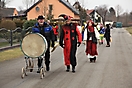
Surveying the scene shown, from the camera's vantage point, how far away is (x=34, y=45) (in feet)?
34.4

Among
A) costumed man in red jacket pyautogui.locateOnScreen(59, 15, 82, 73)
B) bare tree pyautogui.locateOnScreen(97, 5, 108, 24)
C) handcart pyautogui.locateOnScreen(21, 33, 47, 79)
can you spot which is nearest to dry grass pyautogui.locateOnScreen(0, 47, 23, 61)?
costumed man in red jacket pyautogui.locateOnScreen(59, 15, 82, 73)

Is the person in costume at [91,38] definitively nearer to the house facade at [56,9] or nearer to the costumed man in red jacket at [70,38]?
the costumed man in red jacket at [70,38]

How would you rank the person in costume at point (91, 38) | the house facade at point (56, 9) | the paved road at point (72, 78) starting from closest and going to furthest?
1. the paved road at point (72, 78)
2. the person in costume at point (91, 38)
3. the house facade at point (56, 9)

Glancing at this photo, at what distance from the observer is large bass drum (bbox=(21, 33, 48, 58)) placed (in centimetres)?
1042

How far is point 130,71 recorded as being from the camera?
40.2 ft

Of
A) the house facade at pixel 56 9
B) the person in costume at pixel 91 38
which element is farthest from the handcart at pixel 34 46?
the house facade at pixel 56 9

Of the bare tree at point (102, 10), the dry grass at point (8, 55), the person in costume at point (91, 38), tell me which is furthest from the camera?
the bare tree at point (102, 10)

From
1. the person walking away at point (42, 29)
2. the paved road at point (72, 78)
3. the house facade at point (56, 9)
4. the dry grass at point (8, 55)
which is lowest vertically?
the paved road at point (72, 78)

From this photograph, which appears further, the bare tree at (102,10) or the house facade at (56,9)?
the bare tree at (102,10)

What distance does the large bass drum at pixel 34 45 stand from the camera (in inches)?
410

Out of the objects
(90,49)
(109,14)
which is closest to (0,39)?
(90,49)

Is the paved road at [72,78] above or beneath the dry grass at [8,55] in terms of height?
beneath

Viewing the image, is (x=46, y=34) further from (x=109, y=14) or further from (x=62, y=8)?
(x=109, y=14)

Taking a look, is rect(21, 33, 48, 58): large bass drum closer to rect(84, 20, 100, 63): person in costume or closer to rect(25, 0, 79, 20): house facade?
rect(84, 20, 100, 63): person in costume
